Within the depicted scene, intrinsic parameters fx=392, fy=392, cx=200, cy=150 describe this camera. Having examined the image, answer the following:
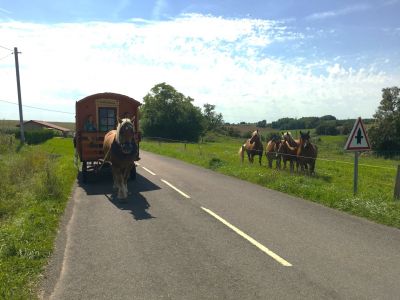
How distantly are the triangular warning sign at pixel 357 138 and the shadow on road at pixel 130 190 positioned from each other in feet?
20.6

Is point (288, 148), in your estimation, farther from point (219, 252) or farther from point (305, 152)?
point (219, 252)

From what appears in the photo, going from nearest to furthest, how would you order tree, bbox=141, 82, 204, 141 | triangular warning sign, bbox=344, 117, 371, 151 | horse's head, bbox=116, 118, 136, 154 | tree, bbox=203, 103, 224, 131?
horse's head, bbox=116, 118, 136, 154 < triangular warning sign, bbox=344, 117, 371, 151 < tree, bbox=141, 82, 204, 141 < tree, bbox=203, 103, 224, 131

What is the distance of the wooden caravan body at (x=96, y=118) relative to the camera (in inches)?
609

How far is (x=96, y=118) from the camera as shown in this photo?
1636 cm

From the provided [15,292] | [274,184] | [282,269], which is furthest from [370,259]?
[274,184]

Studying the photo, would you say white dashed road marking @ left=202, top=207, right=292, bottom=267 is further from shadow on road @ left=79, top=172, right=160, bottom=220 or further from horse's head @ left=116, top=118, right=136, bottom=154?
horse's head @ left=116, top=118, right=136, bottom=154

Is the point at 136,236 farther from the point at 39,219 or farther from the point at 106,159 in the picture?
the point at 106,159

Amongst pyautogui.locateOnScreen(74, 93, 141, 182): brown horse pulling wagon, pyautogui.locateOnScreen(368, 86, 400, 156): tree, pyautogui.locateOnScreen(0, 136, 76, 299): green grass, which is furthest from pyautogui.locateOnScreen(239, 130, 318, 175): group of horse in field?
pyautogui.locateOnScreen(368, 86, 400, 156): tree

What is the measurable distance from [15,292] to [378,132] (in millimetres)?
65526

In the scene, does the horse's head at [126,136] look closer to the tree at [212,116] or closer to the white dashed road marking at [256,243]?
the white dashed road marking at [256,243]

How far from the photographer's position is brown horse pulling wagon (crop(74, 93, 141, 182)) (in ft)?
50.8

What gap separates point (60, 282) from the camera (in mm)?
5625

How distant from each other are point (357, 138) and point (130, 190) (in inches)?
304

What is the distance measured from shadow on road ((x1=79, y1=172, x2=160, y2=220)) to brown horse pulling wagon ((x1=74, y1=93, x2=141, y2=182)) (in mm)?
549
